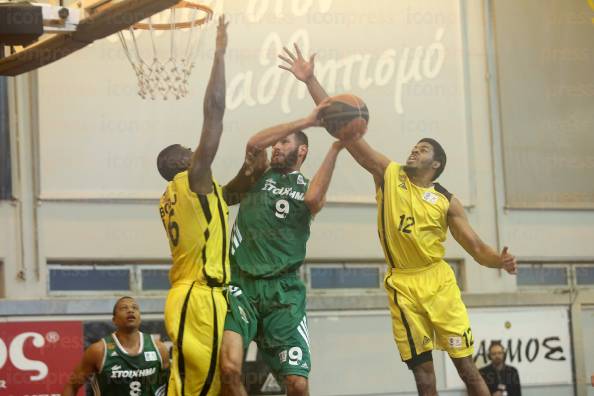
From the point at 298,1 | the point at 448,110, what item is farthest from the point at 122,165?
the point at 448,110

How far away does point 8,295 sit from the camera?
11.6 metres

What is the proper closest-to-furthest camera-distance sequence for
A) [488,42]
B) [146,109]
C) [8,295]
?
[8,295], [146,109], [488,42]

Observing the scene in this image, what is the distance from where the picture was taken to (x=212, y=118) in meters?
6.97

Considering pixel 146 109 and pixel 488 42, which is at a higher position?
pixel 488 42

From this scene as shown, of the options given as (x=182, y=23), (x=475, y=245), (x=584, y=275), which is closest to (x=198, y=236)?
(x=475, y=245)

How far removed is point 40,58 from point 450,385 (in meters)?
7.20

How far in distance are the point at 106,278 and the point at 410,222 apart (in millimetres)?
5204

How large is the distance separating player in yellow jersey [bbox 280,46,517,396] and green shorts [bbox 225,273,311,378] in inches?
42.4

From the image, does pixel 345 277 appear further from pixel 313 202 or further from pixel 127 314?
→ pixel 313 202

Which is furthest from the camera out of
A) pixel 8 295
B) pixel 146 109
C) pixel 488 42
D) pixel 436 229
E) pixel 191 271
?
pixel 488 42

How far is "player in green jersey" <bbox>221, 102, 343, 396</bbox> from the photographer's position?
7.29 meters

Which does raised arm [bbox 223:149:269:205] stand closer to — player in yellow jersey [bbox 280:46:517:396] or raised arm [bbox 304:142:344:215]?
raised arm [bbox 304:142:344:215]

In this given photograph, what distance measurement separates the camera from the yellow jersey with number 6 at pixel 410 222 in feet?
27.1

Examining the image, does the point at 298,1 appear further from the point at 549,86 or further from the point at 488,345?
the point at 488,345
